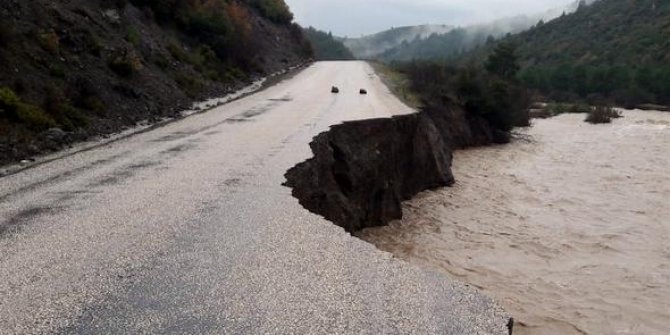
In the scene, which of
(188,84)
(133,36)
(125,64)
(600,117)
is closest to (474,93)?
(188,84)

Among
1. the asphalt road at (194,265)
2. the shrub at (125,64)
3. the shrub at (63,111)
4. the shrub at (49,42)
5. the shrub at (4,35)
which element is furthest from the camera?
the shrub at (125,64)

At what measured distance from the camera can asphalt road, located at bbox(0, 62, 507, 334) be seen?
4594 millimetres

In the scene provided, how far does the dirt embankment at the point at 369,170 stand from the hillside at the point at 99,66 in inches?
217

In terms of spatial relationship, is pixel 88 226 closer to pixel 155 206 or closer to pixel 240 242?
pixel 155 206

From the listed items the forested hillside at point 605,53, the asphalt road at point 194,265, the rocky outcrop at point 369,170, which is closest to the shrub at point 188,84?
the rocky outcrop at point 369,170

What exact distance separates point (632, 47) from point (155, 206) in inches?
3404

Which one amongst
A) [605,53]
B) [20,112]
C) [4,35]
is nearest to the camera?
[20,112]

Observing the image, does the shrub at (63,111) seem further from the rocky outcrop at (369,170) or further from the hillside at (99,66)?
the rocky outcrop at (369,170)

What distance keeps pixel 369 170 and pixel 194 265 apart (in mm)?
8219

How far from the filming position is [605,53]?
275 ft

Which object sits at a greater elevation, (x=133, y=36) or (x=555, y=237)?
(x=133, y=36)

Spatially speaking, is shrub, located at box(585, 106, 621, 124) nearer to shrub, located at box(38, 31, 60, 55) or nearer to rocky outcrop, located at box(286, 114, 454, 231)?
rocky outcrop, located at box(286, 114, 454, 231)

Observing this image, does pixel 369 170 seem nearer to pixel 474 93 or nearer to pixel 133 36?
pixel 133 36

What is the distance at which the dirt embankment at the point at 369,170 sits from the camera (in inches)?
417
